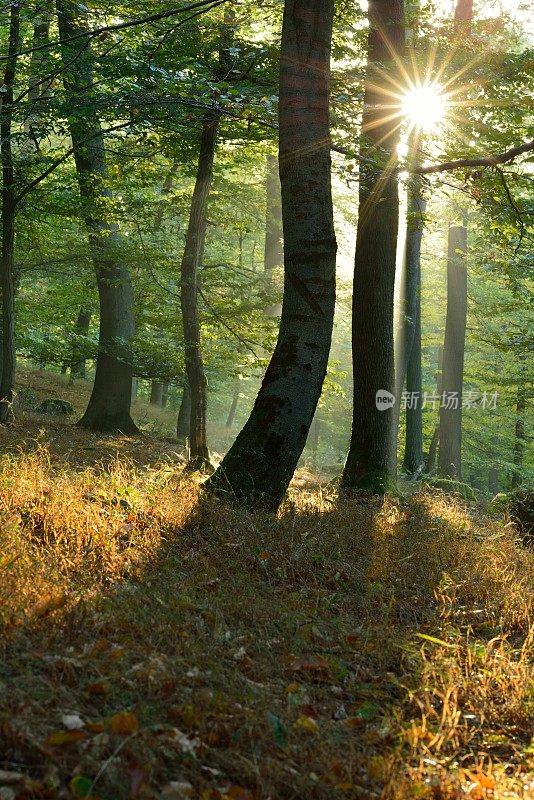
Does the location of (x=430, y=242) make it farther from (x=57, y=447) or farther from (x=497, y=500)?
(x=57, y=447)

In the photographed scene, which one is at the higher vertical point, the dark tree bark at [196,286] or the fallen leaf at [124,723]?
the dark tree bark at [196,286]

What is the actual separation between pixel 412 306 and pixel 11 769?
14.8 m

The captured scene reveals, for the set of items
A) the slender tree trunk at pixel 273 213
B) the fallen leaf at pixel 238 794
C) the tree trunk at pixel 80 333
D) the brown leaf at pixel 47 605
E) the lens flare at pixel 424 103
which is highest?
the slender tree trunk at pixel 273 213

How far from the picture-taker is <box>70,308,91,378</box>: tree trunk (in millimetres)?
15409

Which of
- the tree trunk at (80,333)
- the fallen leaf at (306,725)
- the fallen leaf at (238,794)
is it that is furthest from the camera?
the tree trunk at (80,333)

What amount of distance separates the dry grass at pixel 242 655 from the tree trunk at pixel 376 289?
3.63 meters

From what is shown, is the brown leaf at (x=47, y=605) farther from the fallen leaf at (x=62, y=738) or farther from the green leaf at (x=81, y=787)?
the green leaf at (x=81, y=787)

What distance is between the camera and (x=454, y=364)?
64.8 feet

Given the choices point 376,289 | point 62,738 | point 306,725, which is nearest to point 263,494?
point 306,725

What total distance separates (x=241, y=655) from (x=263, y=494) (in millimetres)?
3010

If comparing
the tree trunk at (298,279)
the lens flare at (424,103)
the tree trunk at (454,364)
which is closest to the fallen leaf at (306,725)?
the tree trunk at (298,279)

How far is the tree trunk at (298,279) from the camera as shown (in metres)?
6.82

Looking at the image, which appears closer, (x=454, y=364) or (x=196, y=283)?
(x=196, y=283)

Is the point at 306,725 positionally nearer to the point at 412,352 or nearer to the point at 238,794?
the point at 238,794
